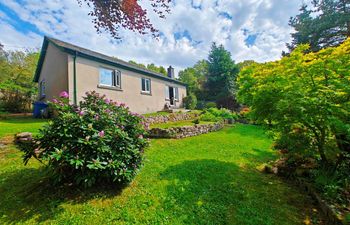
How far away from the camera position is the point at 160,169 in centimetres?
455

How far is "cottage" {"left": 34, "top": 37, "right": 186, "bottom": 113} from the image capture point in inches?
380

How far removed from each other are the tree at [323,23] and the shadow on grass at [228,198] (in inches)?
837

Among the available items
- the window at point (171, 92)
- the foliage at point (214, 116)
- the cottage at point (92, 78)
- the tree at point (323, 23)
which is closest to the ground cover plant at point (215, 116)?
the foliage at point (214, 116)

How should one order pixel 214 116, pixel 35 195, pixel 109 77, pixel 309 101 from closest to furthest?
pixel 35 195 → pixel 309 101 → pixel 109 77 → pixel 214 116

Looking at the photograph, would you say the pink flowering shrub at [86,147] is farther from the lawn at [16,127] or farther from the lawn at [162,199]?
the lawn at [16,127]

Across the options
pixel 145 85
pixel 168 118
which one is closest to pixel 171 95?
pixel 145 85

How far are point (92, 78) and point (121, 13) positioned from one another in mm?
7516

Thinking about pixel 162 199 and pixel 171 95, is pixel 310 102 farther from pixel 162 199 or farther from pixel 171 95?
pixel 171 95

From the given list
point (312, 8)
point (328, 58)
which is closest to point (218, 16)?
point (328, 58)

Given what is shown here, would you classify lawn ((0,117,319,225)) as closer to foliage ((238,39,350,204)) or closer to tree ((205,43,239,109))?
foliage ((238,39,350,204))

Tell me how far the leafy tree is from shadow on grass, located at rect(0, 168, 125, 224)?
4012mm

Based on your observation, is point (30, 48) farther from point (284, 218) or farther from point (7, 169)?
point (284, 218)

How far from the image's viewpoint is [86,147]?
2.87 meters

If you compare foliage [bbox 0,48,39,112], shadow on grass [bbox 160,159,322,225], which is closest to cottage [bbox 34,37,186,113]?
foliage [bbox 0,48,39,112]
